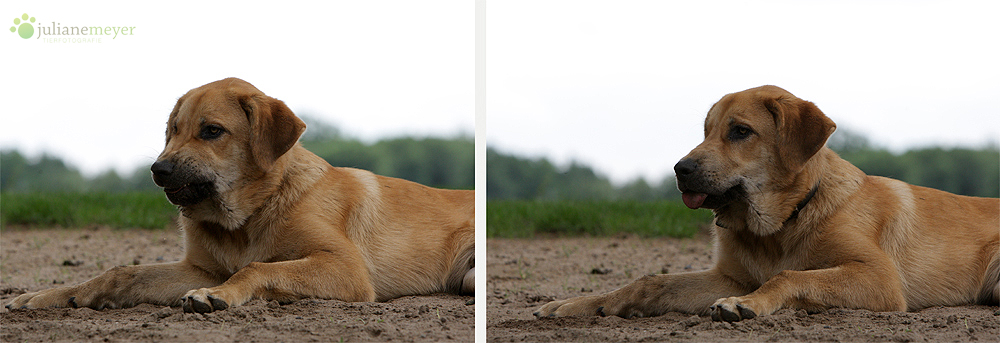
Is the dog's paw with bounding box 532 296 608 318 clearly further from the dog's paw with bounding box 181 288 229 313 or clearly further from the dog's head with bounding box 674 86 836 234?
the dog's paw with bounding box 181 288 229 313

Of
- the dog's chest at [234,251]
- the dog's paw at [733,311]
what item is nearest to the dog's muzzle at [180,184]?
the dog's chest at [234,251]

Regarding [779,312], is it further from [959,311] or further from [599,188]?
[599,188]

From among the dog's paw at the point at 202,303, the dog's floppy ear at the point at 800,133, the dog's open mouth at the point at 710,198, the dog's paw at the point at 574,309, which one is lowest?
the dog's paw at the point at 574,309

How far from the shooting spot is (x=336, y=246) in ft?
16.5

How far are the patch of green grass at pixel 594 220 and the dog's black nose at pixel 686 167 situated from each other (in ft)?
16.4

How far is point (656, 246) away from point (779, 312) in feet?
14.9

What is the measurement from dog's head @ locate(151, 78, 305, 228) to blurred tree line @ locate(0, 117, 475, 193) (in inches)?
163

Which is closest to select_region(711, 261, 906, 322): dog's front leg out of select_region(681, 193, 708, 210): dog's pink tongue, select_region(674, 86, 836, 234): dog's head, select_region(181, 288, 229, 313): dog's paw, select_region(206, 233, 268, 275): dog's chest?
select_region(674, 86, 836, 234): dog's head

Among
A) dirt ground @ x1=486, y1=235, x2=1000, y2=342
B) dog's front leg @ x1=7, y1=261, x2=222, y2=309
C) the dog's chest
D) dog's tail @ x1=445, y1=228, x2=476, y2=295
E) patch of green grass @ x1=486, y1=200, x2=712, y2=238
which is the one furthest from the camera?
patch of green grass @ x1=486, y1=200, x2=712, y2=238

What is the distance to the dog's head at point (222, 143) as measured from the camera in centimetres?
473

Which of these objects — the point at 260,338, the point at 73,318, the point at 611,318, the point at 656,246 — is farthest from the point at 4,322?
the point at 656,246

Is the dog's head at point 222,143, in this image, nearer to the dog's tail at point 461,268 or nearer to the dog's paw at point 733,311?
the dog's tail at point 461,268

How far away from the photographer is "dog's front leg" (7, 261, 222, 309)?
486 cm

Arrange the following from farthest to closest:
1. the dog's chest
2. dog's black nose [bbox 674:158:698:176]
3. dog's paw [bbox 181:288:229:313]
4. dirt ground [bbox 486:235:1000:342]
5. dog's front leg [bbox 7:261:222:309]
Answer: the dog's chest → dog's front leg [bbox 7:261:222:309] → dog's black nose [bbox 674:158:698:176] → dog's paw [bbox 181:288:229:313] → dirt ground [bbox 486:235:1000:342]
